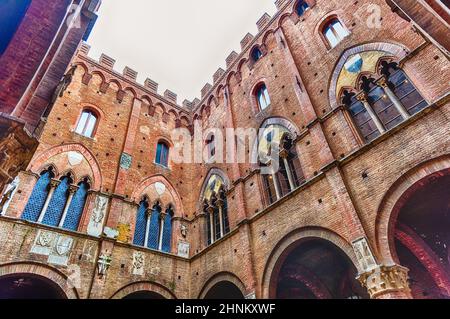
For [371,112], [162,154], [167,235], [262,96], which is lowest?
[167,235]

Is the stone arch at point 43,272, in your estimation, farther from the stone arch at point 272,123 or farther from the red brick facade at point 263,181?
the stone arch at point 272,123

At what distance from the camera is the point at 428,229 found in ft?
25.5

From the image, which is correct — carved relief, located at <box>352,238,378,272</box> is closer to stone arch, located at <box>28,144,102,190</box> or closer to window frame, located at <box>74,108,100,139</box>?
stone arch, located at <box>28,144,102,190</box>

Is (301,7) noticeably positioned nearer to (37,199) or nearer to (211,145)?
(211,145)

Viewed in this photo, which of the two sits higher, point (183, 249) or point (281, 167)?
point (281, 167)

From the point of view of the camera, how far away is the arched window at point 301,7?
11.1 meters

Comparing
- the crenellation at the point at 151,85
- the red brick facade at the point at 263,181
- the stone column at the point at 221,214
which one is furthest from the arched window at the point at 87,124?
the stone column at the point at 221,214

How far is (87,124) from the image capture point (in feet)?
38.5

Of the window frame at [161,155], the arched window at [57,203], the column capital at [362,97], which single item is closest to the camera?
the column capital at [362,97]

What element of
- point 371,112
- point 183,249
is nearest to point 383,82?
point 371,112

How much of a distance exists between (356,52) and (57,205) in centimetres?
1049

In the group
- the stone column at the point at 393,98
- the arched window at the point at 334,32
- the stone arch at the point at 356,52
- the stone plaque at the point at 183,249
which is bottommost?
the stone plaque at the point at 183,249

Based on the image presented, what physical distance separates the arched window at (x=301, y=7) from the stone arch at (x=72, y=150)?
9892 millimetres
